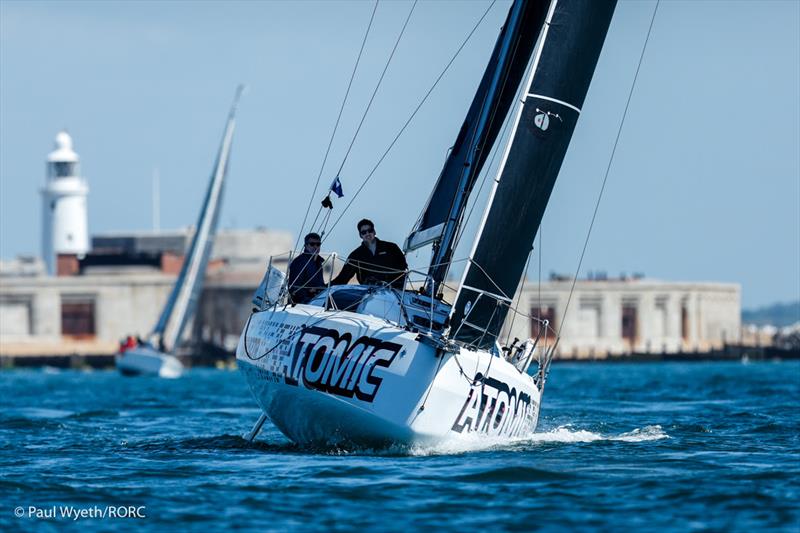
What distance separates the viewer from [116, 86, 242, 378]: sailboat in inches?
2554

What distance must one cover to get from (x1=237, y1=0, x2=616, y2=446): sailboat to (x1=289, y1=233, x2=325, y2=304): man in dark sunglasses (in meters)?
0.24

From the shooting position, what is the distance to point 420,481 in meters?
13.9

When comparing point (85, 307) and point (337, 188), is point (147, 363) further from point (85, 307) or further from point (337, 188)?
point (337, 188)

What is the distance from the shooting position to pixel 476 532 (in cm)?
1156

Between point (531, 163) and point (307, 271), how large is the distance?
3.26 m

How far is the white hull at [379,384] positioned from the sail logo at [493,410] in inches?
0.4

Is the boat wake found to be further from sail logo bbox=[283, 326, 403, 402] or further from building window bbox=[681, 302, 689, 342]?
building window bbox=[681, 302, 689, 342]

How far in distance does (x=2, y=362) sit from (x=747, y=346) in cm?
4457

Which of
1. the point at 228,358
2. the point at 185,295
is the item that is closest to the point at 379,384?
the point at 185,295

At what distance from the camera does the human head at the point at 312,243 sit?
58.9 feet

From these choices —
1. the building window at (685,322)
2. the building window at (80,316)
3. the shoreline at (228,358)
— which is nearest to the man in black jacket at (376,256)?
the shoreline at (228,358)

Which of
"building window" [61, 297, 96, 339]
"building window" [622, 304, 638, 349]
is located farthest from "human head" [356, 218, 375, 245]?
"building window" [622, 304, 638, 349]

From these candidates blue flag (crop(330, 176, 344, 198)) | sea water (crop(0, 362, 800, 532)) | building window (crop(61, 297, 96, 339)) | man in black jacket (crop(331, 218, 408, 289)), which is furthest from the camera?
building window (crop(61, 297, 96, 339))

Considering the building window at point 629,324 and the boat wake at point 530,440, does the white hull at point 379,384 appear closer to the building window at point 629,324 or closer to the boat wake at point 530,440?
the boat wake at point 530,440
